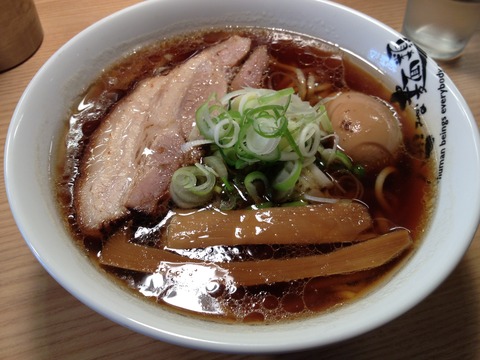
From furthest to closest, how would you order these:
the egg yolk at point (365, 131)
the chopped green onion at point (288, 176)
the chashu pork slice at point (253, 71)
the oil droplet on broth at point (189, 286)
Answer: the chashu pork slice at point (253, 71)
the egg yolk at point (365, 131)
the chopped green onion at point (288, 176)
the oil droplet on broth at point (189, 286)

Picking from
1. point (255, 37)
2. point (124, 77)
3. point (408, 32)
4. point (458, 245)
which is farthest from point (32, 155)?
point (408, 32)

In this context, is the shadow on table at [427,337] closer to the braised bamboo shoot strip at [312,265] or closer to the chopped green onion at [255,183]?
the braised bamboo shoot strip at [312,265]

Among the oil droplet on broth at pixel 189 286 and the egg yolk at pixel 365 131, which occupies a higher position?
the egg yolk at pixel 365 131

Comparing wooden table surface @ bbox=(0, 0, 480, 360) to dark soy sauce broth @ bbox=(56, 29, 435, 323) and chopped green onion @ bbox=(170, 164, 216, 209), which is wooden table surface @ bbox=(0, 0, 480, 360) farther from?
chopped green onion @ bbox=(170, 164, 216, 209)

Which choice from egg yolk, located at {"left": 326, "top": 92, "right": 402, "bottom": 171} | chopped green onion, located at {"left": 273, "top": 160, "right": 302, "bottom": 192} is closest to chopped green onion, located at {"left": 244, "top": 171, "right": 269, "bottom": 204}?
chopped green onion, located at {"left": 273, "top": 160, "right": 302, "bottom": 192}

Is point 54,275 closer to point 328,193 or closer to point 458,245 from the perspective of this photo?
point 328,193

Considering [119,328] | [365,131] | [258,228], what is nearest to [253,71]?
[365,131]

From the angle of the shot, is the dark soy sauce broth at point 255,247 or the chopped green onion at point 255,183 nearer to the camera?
the dark soy sauce broth at point 255,247

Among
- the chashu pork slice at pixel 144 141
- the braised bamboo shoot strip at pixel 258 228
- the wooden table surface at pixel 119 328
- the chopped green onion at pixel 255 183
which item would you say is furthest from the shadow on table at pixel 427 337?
the chashu pork slice at pixel 144 141
